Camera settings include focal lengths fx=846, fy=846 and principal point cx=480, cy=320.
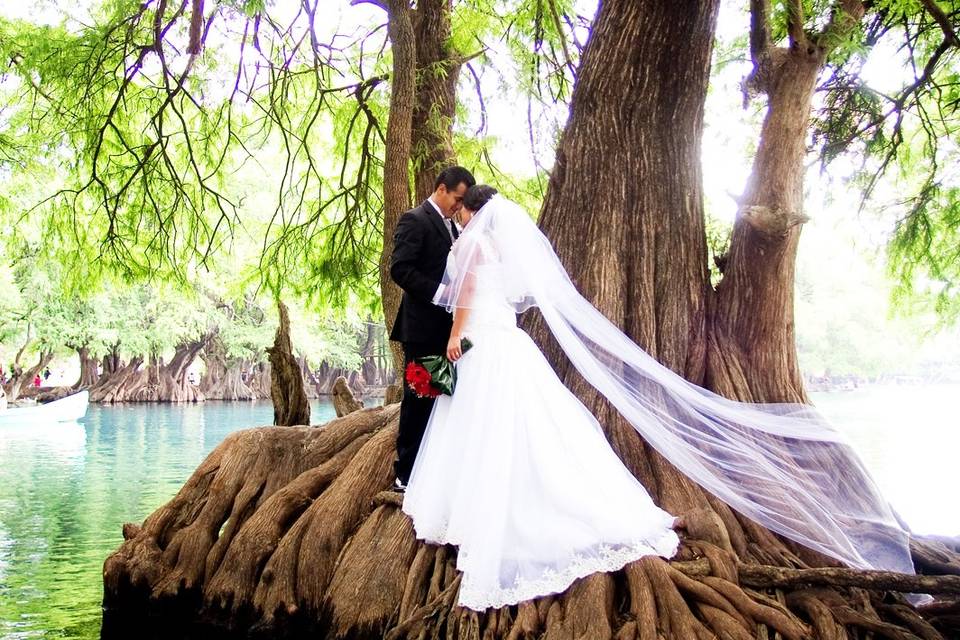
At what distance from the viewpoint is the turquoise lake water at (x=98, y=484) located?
694 centimetres

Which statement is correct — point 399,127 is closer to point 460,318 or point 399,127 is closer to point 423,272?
point 423,272

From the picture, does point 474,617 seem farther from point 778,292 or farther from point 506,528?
point 778,292

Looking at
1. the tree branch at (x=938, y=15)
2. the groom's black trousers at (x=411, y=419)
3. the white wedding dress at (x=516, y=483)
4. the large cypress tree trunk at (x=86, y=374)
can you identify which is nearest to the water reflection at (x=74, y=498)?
the groom's black trousers at (x=411, y=419)

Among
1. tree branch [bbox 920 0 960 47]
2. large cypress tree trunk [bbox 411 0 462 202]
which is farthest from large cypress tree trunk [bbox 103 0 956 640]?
large cypress tree trunk [bbox 411 0 462 202]

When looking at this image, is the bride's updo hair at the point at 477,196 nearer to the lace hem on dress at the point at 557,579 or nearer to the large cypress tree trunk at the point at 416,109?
the lace hem on dress at the point at 557,579

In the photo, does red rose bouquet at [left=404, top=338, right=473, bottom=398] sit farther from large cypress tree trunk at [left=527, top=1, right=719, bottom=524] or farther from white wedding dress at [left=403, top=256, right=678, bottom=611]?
large cypress tree trunk at [left=527, top=1, right=719, bottom=524]

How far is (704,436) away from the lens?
15.4ft

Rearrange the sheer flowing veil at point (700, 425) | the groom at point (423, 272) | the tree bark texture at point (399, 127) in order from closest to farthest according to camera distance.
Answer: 1. the sheer flowing veil at point (700, 425)
2. the groom at point (423, 272)
3. the tree bark texture at point (399, 127)

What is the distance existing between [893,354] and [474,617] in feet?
194

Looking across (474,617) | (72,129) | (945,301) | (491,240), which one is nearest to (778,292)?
(491,240)

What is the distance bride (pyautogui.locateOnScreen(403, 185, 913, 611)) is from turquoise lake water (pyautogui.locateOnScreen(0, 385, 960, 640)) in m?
3.40

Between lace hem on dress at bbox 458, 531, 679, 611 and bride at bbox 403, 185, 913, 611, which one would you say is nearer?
lace hem on dress at bbox 458, 531, 679, 611

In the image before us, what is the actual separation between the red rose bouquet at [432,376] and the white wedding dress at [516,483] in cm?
7

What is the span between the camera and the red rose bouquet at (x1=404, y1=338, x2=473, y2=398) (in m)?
Answer: 4.65
